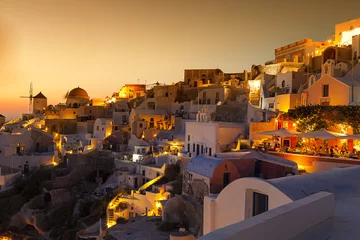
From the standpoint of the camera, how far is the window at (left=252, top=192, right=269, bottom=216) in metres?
6.75

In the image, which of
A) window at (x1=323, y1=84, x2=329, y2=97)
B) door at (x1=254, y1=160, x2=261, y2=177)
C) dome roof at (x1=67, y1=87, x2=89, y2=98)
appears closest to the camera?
door at (x1=254, y1=160, x2=261, y2=177)

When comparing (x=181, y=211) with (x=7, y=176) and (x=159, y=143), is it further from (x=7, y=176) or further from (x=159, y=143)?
(x=7, y=176)

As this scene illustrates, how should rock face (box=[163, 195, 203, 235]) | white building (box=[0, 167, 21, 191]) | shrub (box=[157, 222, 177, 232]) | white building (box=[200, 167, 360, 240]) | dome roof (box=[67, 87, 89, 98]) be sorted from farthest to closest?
1. dome roof (box=[67, 87, 89, 98])
2. white building (box=[0, 167, 21, 191])
3. rock face (box=[163, 195, 203, 235])
4. shrub (box=[157, 222, 177, 232])
5. white building (box=[200, 167, 360, 240])

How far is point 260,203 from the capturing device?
6848mm

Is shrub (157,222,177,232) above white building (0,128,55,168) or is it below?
below

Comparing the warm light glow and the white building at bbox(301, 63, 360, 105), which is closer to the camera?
the white building at bbox(301, 63, 360, 105)

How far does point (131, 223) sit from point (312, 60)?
2626 centimetres

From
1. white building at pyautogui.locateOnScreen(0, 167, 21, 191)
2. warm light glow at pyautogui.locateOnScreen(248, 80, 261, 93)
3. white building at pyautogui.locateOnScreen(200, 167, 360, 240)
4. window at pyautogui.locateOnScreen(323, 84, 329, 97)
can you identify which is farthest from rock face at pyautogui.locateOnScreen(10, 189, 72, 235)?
white building at pyautogui.locateOnScreen(200, 167, 360, 240)

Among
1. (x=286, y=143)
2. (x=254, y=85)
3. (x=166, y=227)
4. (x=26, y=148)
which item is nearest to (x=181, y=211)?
(x=166, y=227)

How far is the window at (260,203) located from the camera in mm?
6749

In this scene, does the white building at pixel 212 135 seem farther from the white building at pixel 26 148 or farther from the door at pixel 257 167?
the white building at pixel 26 148

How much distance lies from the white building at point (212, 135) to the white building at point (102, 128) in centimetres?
1583

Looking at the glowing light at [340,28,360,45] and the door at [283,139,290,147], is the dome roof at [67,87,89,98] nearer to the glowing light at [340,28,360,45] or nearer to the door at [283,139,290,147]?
the glowing light at [340,28,360,45]

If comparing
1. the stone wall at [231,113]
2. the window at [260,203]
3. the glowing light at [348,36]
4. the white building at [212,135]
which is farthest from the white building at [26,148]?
the glowing light at [348,36]
